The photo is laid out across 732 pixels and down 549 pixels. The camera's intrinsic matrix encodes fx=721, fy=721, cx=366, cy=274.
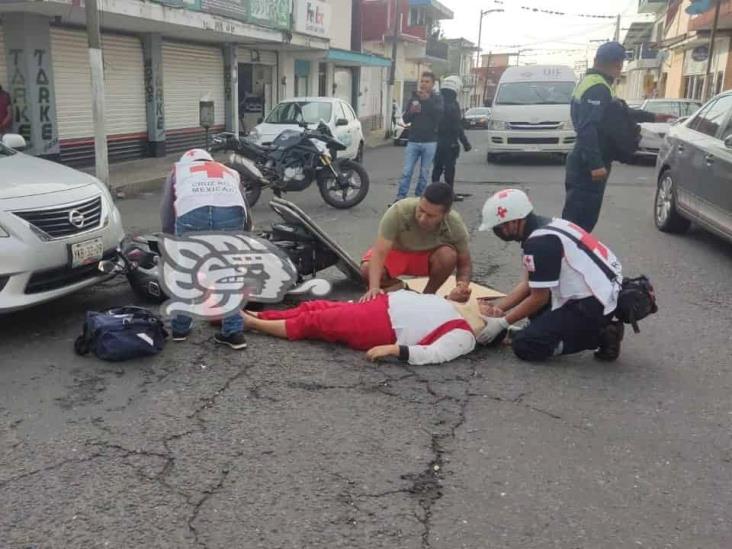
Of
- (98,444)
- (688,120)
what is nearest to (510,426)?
Answer: (98,444)

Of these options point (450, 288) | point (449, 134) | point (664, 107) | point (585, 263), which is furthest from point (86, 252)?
point (664, 107)

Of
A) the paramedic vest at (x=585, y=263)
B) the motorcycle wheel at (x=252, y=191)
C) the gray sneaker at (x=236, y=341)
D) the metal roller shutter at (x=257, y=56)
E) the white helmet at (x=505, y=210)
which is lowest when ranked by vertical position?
the gray sneaker at (x=236, y=341)

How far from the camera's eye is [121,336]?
404 cm

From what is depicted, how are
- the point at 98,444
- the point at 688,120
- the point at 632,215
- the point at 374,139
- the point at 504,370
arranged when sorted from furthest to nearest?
1. the point at 374,139
2. the point at 632,215
3. the point at 688,120
4. the point at 504,370
5. the point at 98,444

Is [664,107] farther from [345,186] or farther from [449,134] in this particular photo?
[345,186]

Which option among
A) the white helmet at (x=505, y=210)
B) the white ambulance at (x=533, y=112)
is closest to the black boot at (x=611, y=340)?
the white helmet at (x=505, y=210)

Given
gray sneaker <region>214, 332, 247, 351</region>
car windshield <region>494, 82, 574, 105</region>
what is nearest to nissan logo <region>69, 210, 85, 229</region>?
gray sneaker <region>214, 332, 247, 351</region>

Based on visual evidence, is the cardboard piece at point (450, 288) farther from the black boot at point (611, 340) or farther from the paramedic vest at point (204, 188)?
the paramedic vest at point (204, 188)

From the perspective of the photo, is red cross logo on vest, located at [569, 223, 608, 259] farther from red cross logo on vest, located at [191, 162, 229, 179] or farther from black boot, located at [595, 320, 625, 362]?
red cross logo on vest, located at [191, 162, 229, 179]

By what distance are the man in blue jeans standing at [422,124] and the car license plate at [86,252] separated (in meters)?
5.04

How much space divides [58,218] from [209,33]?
1196 centimetres

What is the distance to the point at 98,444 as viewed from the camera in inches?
123

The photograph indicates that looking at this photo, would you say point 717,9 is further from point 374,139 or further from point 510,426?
point 510,426

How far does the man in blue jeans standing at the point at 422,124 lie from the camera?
9195mm
